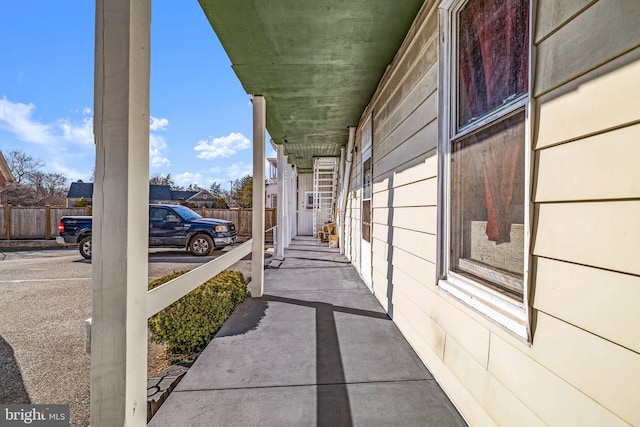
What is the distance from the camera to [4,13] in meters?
1.59

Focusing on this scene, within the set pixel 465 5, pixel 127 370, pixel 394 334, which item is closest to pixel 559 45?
pixel 465 5

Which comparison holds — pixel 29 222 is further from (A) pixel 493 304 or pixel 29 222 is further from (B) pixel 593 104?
(B) pixel 593 104

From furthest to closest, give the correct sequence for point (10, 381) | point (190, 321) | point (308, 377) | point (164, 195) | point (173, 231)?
1. point (164, 195)
2. point (173, 231)
3. point (190, 321)
4. point (10, 381)
5. point (308, 377)

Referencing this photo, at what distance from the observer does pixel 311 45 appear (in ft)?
8.91

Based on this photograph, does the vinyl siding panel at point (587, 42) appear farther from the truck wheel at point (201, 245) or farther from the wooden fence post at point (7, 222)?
the wooden fence post at point (7, 222)

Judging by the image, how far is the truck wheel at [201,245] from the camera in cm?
827

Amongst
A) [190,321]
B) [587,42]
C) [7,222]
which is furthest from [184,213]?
[587,42]

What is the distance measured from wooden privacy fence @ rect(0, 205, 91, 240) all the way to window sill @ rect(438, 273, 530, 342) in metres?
13.9

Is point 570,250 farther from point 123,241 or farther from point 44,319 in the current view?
point 44,319

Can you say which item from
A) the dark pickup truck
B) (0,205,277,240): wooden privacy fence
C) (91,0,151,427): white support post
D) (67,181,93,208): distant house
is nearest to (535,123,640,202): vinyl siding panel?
(91,0,151,427): white support post

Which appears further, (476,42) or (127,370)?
(476,42)

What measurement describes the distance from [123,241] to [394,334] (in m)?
2.33

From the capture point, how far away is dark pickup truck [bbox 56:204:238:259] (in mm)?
7645

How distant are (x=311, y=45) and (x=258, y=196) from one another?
6.37 feet
